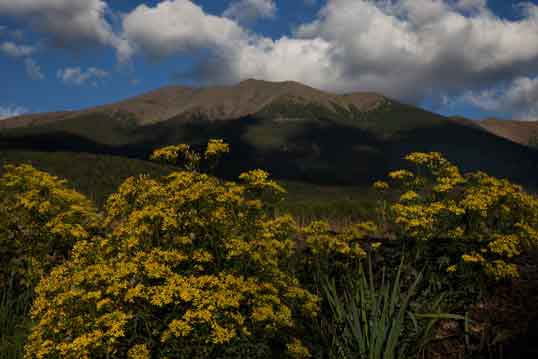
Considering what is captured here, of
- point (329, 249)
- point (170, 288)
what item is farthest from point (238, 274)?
point (329, 249)

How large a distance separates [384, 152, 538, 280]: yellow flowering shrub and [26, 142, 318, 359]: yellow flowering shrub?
2.60 m

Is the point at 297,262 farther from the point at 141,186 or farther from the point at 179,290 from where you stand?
the point at 179,290

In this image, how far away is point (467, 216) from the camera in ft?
24.8

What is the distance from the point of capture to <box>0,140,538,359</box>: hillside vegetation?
4.32m

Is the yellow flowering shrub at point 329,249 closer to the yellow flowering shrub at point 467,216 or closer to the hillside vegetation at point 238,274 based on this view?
the hillside vegetation at point 238,274

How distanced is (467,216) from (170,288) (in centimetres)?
564

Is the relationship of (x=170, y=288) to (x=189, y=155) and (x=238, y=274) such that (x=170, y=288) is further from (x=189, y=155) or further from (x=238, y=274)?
(x=189, y=155)

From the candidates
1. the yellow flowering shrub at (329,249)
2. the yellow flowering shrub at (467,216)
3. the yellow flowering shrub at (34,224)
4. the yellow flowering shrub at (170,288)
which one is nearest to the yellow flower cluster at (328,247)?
the yellow flowering shrub at (329,249)

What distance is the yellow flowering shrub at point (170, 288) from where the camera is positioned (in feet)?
13.5

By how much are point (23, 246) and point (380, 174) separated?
17196 centimetres

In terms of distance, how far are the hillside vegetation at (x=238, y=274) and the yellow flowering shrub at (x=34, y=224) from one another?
3 centimetres

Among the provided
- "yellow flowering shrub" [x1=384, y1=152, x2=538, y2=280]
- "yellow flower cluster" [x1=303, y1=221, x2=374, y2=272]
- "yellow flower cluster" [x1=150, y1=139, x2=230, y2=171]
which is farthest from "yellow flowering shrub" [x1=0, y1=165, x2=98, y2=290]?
"yellow flowering shrub" [x1=384, y1=152, x2=538, y2=280]

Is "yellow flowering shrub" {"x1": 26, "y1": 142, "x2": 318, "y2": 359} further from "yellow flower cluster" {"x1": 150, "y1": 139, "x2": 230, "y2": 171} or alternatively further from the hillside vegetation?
"yellow flower cluster" {"x1": 150, "y1": 139, "x2": 230, "y2": 171}

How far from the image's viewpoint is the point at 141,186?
5.58m
